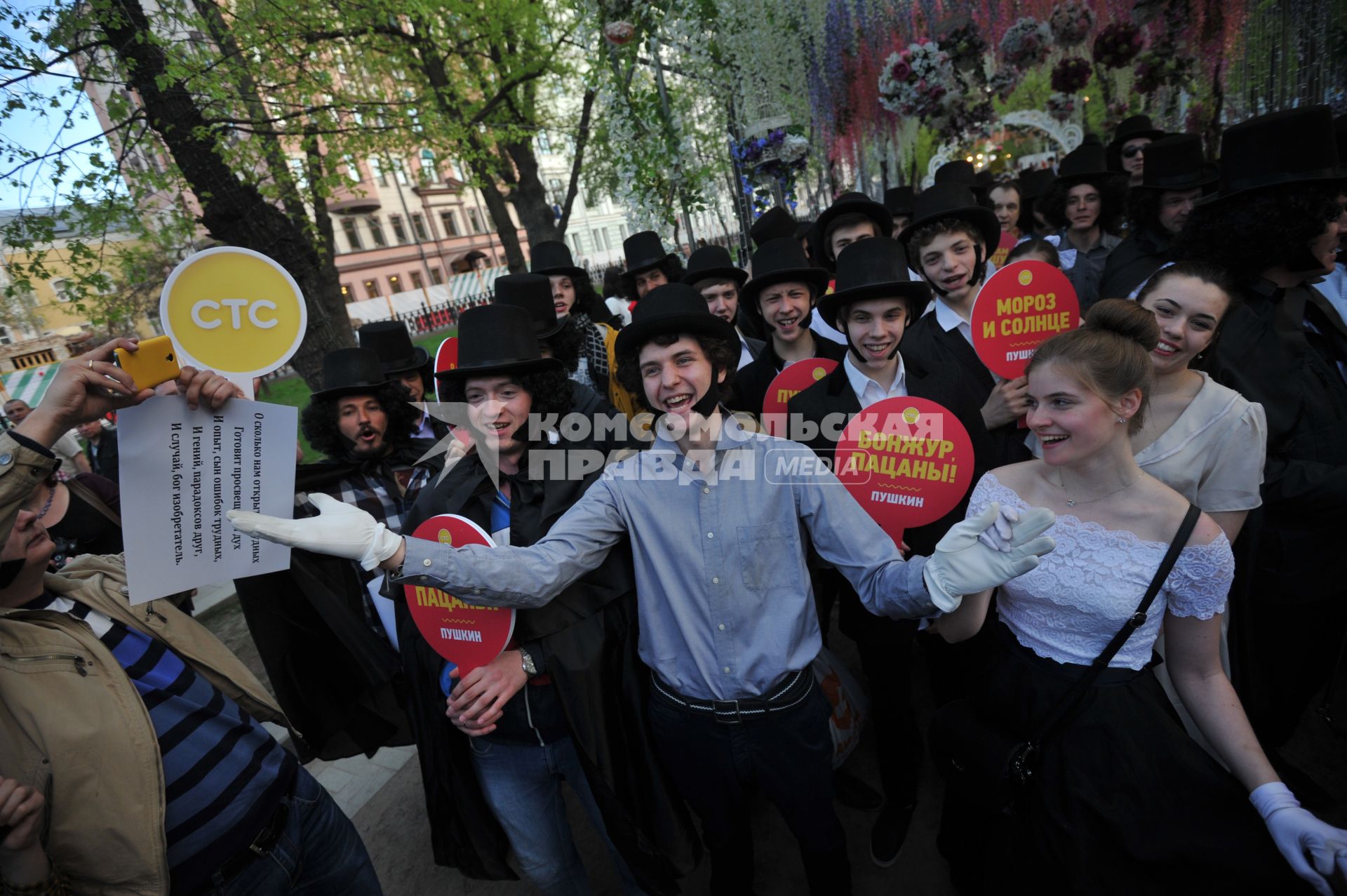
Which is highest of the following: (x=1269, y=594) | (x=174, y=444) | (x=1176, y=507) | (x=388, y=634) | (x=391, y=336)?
(x=391, y=336)

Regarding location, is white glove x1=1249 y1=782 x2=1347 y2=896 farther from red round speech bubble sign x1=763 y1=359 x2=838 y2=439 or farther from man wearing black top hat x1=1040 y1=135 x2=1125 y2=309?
man wearing black top hat x1=1040 y1=135 x2=1125 y2=309

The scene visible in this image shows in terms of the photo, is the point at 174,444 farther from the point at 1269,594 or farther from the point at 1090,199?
the point at 1090,199

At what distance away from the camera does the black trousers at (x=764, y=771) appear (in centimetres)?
197

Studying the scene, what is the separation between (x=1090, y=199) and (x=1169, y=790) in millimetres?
4665

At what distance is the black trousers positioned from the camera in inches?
77.5

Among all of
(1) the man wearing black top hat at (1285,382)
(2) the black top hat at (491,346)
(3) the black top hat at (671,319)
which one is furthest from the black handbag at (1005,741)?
(2) the black top hat at (491,346)

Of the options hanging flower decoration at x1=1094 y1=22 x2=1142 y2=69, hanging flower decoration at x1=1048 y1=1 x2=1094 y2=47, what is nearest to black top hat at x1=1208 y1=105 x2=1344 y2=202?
hanging flower decoration at x1=1094 y1=22 x2=1142 y2=69

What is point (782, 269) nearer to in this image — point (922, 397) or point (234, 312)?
point (922, 397)

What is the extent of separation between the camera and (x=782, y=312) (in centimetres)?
346

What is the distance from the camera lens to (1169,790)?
1.60 metres

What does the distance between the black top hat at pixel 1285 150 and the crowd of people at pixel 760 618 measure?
17mm

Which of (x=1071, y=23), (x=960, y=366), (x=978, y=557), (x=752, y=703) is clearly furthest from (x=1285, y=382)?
(x=1071, y=23)

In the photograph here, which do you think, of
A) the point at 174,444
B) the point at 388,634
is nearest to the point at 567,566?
the point at 174,444

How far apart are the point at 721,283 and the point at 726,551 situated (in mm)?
2581
